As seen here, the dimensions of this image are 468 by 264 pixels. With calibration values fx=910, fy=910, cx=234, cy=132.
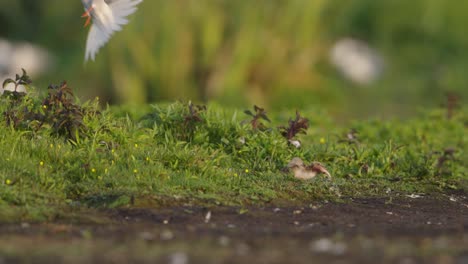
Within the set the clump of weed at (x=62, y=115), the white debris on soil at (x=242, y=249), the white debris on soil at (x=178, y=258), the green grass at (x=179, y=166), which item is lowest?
the white debris on soil at (x=178, y=258)

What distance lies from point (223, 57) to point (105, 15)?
4.43 meters

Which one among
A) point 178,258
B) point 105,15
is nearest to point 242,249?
point 178,258

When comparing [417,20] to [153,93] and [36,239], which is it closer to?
[153,93]

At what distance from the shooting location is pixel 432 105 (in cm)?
1179

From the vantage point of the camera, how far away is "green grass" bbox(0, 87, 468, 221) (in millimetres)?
5539

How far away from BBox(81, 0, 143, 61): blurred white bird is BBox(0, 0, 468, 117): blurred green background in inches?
136

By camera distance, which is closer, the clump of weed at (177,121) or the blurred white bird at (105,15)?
the clump of weed at (177,121)

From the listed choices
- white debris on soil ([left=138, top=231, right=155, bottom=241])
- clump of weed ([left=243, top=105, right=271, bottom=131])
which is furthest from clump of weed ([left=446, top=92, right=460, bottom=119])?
white debris on soil ([left=138, top=231, right=155, bottom=241])

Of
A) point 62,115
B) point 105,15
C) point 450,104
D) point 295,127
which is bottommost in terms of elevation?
point 62,115

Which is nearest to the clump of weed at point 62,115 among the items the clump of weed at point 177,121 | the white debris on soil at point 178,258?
the clump of weed at point 177,121

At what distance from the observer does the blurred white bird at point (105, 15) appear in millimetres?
6984

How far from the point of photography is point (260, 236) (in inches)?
176

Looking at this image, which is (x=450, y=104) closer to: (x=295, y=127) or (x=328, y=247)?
(x=295, y=127)

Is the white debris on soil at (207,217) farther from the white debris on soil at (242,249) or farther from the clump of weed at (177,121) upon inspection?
the clump of weed at (177,121)
